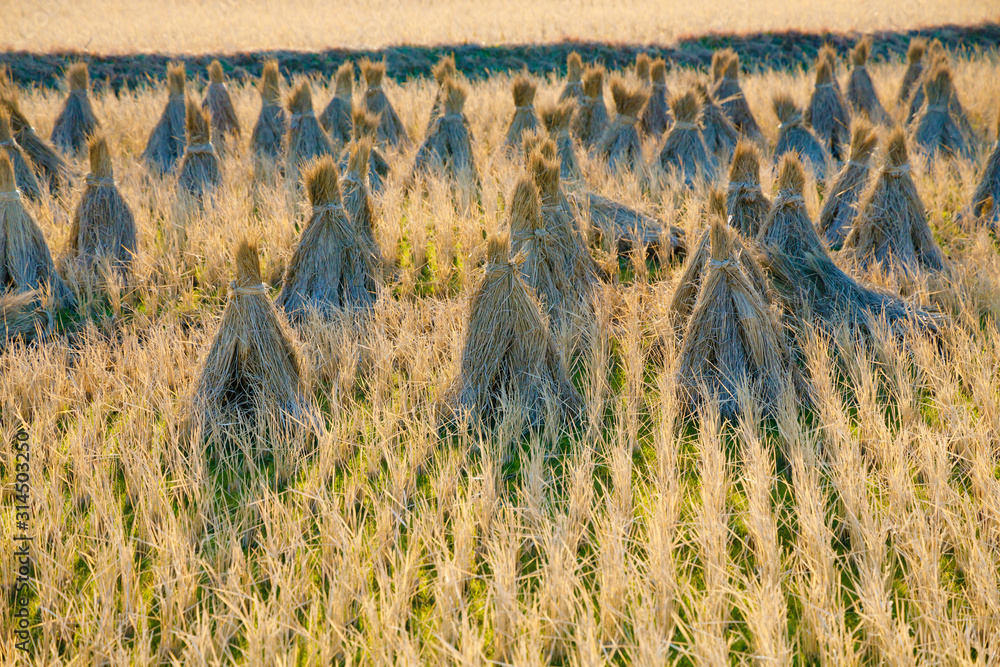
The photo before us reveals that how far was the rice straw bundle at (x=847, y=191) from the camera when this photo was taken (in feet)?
14.8

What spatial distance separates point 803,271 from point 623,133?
3392 millimetres

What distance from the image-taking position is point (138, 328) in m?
3.74

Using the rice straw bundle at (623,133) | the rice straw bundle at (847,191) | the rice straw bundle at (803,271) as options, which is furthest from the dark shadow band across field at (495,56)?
the rice straw bundle at (803,271)

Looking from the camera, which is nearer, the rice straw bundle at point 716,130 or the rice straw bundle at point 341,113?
the rice straw bundle at point 716,130

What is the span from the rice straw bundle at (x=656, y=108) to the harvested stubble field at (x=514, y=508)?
4.33 metres

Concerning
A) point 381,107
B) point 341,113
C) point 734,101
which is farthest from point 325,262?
point 734,101

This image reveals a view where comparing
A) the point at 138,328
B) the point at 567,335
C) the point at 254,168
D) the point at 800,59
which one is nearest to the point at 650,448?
the point at 567,335

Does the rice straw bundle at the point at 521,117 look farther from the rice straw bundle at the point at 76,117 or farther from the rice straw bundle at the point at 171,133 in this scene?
the rice straw bundle at the point at 76,117

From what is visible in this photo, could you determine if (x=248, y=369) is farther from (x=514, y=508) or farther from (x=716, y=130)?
(x=716, y=130)

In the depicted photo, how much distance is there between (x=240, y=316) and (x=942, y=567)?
2896mm

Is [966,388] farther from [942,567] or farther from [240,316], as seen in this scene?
[240,316]

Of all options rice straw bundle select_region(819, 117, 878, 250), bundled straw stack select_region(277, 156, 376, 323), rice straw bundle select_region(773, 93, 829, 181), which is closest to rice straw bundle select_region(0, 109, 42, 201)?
bundled straw stack select_region(277, 156, 376, 323)

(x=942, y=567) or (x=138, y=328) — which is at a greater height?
(x=138, y=328)

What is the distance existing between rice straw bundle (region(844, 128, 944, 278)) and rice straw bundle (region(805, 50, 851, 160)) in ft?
11.7
